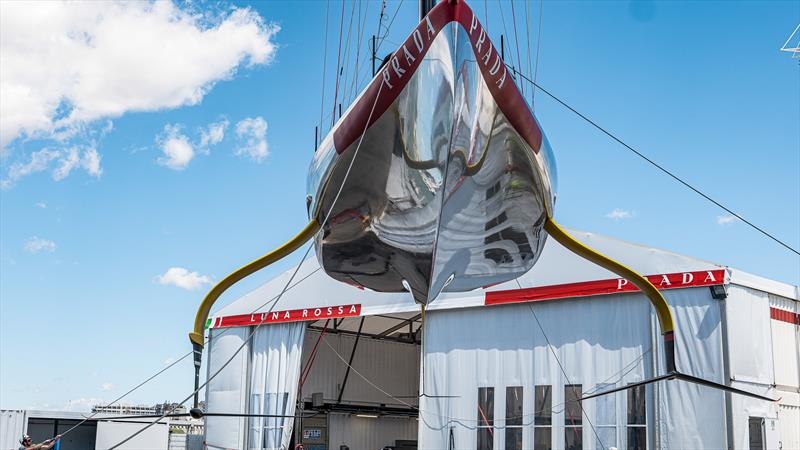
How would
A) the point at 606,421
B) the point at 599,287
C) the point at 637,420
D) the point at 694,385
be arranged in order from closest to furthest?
the point at 694,385
the point at 637,420
the point at 606,421
the point at 599,287

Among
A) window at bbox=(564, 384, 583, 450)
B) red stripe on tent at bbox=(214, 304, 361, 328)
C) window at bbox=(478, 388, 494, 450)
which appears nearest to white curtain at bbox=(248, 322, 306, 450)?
red stripe on tent at bbox=(214, 304, 361, 328)

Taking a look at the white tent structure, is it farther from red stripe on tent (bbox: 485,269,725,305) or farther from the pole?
the pole

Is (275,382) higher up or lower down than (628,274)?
lower down

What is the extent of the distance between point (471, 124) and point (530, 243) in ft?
7.63

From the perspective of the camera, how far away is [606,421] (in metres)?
16.0

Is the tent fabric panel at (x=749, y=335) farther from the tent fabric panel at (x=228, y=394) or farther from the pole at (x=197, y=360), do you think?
the tent fabric panel at (x=228, y=394)

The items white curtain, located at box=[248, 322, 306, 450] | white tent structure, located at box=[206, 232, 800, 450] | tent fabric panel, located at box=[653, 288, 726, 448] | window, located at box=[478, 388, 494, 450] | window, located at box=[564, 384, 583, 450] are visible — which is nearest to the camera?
tent fabric panel, located at box=[653, 288, 726, 448]

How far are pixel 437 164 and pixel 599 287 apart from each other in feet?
33.8

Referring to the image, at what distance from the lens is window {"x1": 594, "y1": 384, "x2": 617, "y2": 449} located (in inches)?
628

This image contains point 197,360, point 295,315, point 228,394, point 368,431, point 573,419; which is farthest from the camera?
point 368,431

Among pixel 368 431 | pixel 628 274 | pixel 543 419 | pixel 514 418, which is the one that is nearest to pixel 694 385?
pixel 543 419

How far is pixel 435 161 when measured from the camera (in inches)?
285

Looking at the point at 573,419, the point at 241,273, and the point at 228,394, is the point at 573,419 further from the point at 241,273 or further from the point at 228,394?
the point at 228,394

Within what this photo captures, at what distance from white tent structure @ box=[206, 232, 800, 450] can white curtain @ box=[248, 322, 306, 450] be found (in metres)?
0.04
